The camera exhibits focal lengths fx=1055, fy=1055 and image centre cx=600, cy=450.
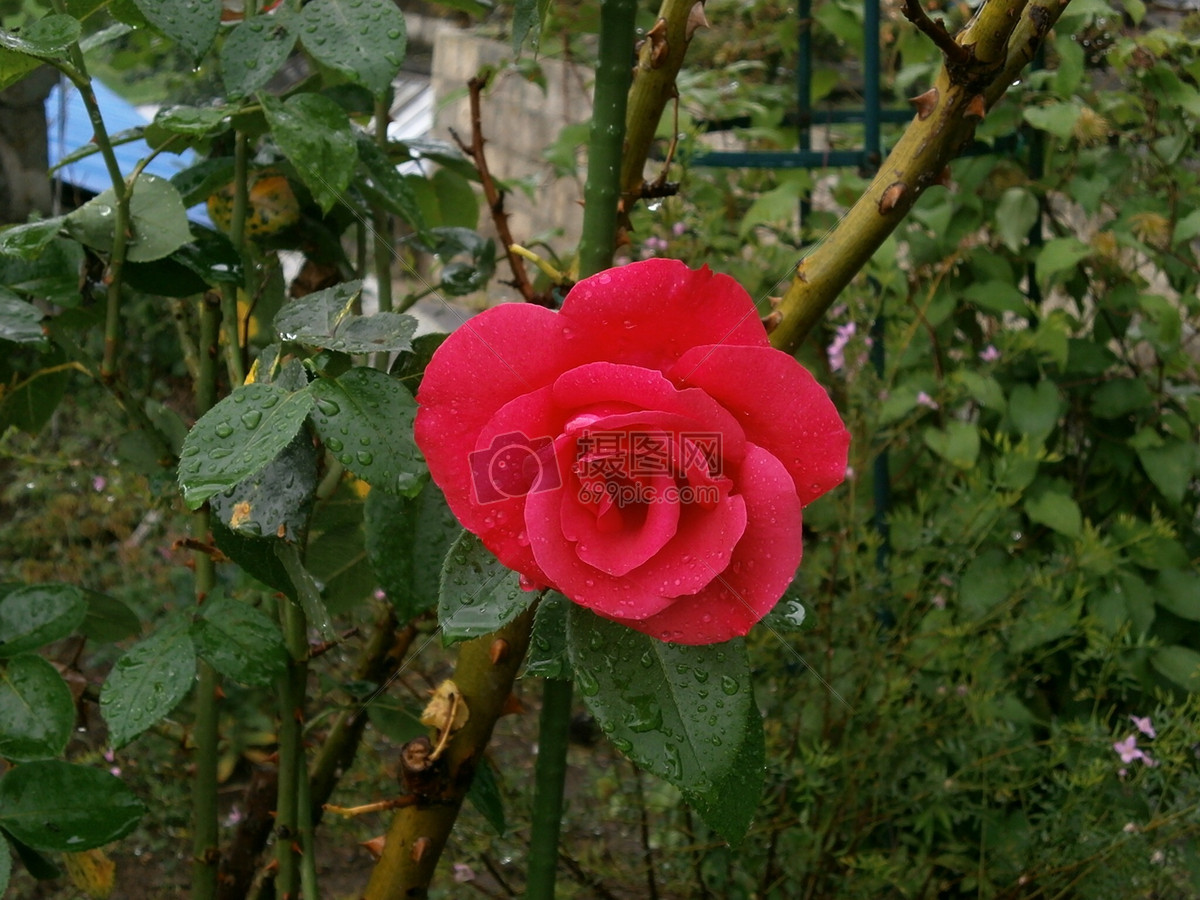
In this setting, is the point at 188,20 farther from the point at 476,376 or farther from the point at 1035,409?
the point at 1035,409

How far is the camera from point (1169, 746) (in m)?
1.08

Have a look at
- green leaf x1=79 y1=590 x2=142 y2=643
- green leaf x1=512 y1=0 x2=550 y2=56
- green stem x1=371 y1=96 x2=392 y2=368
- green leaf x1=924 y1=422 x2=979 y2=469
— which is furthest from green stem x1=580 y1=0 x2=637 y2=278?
green leaf x1=924 y1=422 x2=979 y2=469

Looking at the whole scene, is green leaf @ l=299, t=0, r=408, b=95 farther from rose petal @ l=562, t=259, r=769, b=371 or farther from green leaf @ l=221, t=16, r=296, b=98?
rose petal @ l=562, t=259, r=769, b=371

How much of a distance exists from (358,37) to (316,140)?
63mm

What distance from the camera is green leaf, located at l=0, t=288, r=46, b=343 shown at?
63 cm

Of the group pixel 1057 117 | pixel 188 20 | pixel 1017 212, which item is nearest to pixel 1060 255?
pixel 1017 212

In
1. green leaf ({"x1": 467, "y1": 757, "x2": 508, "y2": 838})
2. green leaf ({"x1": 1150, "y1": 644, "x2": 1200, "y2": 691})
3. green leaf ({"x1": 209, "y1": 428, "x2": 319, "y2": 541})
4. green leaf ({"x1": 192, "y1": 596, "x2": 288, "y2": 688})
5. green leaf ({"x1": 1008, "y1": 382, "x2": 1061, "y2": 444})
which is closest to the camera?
green leaf ({"x1": 209, "y1": 428, "x2": 319, "y2": 541})

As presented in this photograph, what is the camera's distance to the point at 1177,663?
1.42m

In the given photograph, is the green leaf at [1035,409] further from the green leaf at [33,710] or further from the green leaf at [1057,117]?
the green leaf at [33,710]

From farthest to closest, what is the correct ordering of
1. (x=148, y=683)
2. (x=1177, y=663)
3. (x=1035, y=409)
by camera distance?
(x=1035, y=409) < (x=1177, y=663) < (x=148, y=683)

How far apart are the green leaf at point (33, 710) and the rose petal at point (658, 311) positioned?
447mm

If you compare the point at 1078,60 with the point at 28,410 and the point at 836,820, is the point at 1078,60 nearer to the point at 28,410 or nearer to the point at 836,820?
the point at 836,820

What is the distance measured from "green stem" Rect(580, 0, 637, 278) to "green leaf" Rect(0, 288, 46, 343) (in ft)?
1.12

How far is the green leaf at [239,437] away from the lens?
1.50 feet
